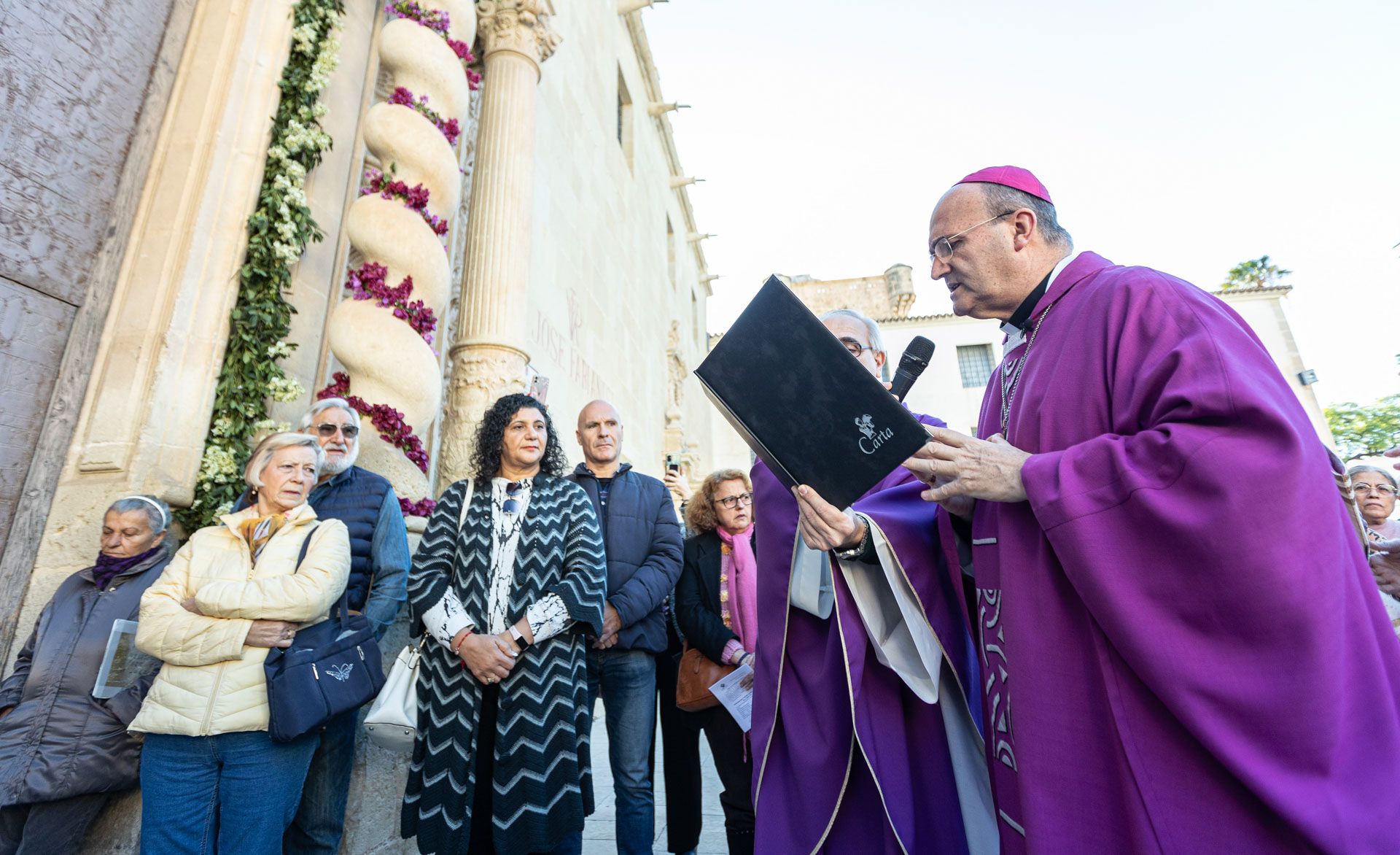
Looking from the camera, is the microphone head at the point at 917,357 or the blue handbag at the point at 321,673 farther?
→ the blue handbag at the point at 321,673

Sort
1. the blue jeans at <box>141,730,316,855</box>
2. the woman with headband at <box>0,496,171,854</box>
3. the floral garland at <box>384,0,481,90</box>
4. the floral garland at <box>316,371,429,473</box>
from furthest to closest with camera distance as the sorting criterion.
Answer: the floral garland at <box>384,0,481,90</box>, the floral garland at <box>316,371,429,473</box>, the woman with headband at <box>0,496,171,854</box>, the blue jeans at <box>141,730,316,855</box>

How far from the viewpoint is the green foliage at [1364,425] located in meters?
27.1

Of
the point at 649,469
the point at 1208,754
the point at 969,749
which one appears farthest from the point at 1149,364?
the point at 649,469

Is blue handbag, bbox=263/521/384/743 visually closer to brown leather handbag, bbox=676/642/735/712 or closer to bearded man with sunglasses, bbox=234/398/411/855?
bearded man with sunglasses, bbox=234/398/411/855

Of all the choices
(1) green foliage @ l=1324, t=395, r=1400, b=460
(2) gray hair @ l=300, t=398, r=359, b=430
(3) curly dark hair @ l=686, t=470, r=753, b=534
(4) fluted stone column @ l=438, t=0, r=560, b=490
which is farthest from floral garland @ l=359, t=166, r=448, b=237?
(1) green foliage @ l=1324, t=395, r=1400, b=460

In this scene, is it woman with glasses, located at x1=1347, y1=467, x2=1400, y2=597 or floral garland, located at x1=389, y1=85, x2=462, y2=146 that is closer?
woman with glasses, located at x1=1347, y1=467, x2=1400, y2=597

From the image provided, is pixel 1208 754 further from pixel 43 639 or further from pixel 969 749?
pixel 43 639

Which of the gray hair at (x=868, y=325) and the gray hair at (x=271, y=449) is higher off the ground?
the gray hair at (x=868, y=325)

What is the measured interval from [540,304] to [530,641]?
5.17 meters

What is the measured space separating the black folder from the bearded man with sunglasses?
181cm

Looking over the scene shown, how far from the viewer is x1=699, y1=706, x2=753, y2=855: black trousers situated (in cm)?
289

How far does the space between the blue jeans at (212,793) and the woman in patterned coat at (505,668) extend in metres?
0.44

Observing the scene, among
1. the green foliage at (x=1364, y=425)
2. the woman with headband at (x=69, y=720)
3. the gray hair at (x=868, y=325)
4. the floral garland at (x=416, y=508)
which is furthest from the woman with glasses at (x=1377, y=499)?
the green foliage at (x=1364, y=425)

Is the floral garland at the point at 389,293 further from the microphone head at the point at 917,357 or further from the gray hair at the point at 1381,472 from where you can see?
the gray hair at the point at 1381,472
